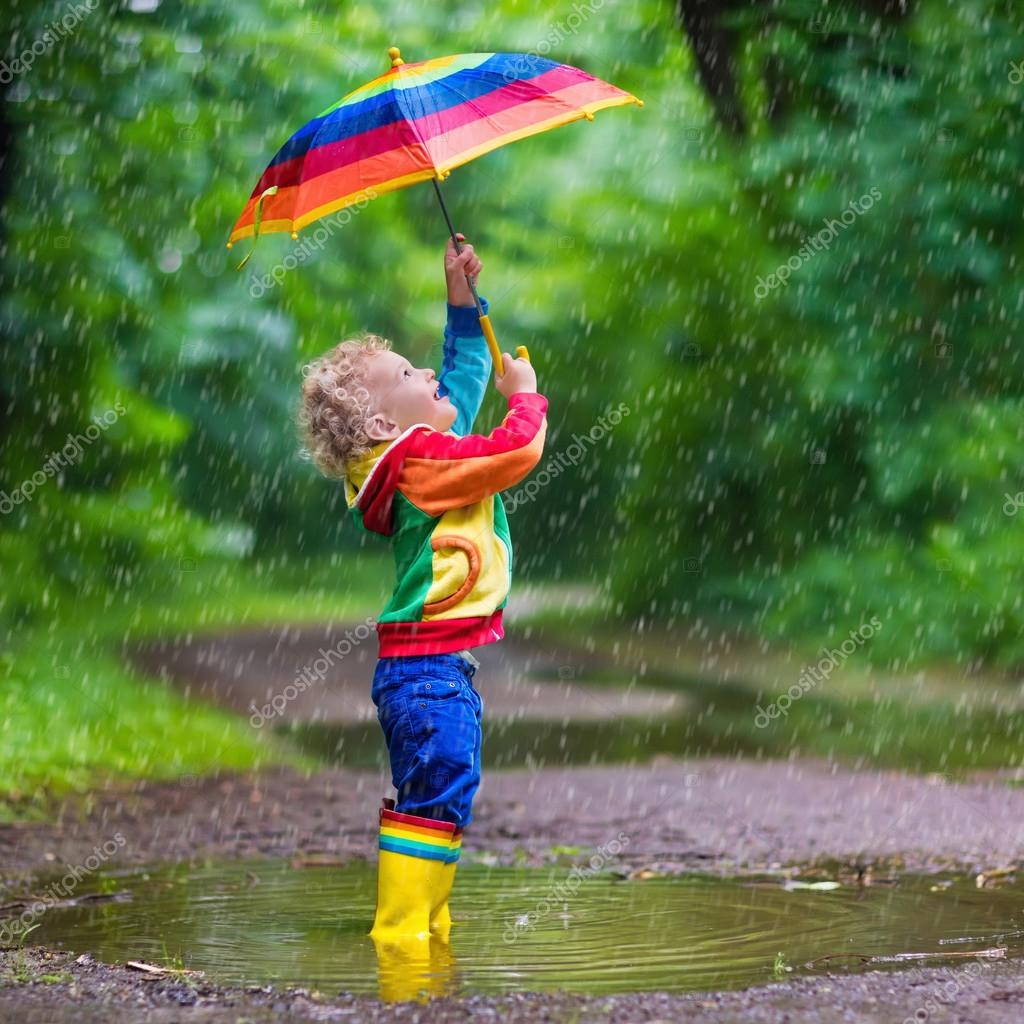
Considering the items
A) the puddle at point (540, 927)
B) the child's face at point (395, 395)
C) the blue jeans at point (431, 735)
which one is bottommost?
the puddle at point (540, 927)

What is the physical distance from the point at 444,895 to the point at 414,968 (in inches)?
15.5

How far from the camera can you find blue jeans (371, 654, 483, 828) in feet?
15.7

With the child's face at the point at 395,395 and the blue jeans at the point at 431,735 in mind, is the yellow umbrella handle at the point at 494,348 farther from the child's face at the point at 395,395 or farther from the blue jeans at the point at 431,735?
the blue jeans at the point at 431,735

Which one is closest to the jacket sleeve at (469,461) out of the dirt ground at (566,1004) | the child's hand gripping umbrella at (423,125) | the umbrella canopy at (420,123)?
the child's hand gripping umbrella at (423,125)

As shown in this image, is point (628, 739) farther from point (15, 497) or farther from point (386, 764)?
point (15, 497)

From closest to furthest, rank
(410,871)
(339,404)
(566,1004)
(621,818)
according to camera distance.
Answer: (566,1004), (410,871), (339,404), (621,818)

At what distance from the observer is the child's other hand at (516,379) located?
16.3 ft

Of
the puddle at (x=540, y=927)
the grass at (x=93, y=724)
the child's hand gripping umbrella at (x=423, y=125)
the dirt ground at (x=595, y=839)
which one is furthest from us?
the grass at (x=93, y=724)

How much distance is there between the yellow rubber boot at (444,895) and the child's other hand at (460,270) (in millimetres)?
1712

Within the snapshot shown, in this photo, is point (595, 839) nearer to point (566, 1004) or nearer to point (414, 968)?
point (414, 968)

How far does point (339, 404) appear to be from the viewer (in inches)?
195

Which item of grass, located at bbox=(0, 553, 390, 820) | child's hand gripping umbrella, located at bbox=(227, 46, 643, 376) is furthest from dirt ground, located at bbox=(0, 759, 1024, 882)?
child's hand gripping umbrella, located at bbox=(227, 46, 643, 376)

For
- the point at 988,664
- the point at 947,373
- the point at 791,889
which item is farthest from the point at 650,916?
the point at 947,373

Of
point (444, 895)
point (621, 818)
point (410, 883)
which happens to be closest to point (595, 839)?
point (621, 818)
